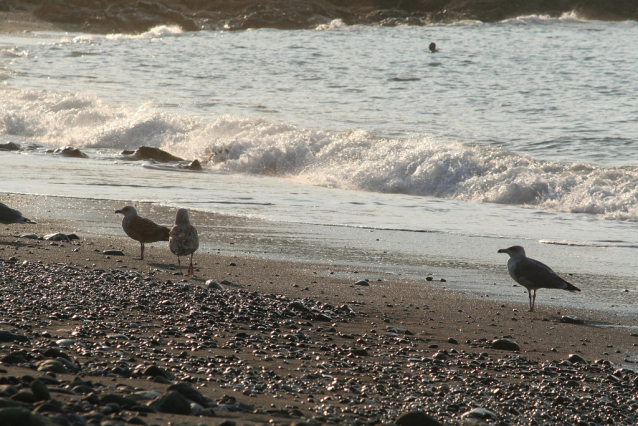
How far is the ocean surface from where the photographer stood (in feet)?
28.4

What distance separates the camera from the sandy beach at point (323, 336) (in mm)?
3363

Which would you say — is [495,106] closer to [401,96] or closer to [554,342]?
[401,96]

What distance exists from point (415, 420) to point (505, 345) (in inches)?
76.9

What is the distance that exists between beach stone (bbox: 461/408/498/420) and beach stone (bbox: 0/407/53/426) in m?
1.94

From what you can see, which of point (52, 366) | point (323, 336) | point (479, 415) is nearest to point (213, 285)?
point (323, 336)

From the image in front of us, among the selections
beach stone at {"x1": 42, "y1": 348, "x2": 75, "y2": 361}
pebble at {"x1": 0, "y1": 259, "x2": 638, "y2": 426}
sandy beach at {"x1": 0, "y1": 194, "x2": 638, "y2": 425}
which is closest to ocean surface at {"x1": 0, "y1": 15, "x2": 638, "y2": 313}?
sandy beach at {"x1": 0, "y1": 194, "x2": 638, "y2": 425}

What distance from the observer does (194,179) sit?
13.5 meters

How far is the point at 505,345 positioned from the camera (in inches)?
187

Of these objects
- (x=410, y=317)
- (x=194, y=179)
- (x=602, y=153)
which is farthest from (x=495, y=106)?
(x=410, y=317)

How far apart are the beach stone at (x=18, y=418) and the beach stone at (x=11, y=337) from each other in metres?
1.43

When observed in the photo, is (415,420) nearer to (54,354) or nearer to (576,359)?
(54,354)

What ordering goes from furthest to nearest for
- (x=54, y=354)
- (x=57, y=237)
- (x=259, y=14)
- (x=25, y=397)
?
(x=259, y=14)
(x=57, y=237)
(x=54, y=354)
(x=25, y=397)

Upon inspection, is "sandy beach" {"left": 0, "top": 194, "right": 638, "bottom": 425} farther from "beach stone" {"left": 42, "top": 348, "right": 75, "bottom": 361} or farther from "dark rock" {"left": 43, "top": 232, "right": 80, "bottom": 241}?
"dark rock" {"left": 43, "top": 232, "right": 80, "bottom": 241}

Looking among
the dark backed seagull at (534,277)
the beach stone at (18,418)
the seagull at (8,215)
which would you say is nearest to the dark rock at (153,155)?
the seagull at (8,215)
